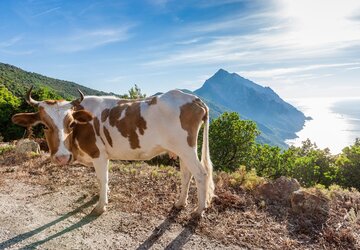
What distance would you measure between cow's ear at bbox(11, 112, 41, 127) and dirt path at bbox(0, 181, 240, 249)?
2347 mm

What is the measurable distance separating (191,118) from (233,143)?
2812cm

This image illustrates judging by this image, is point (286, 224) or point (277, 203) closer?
point (286, 224)

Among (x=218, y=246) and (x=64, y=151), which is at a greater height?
(x=64, y=151)

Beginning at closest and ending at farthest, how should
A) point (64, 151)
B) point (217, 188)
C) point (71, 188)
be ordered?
point (64, 151) → point (217, 188) → point (71, 188)

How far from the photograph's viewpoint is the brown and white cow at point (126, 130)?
22.4 feet

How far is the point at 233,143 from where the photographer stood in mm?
34312

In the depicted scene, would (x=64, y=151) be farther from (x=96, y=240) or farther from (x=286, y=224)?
(x=286, y=224)

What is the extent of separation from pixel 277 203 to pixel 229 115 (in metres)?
28.6

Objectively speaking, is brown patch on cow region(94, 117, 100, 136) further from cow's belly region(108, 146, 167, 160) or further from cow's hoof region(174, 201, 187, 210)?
cow's hoof region(174, 201, 187, 210)

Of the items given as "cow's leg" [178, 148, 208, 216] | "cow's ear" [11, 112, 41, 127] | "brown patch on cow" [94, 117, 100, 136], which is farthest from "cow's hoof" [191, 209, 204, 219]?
"cow's ear" [11, 112, 41, 127]

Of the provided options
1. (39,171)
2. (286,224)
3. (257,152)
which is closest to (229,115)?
(257,152)

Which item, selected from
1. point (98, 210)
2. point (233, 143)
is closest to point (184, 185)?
point (98, 210)

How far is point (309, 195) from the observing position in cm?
741

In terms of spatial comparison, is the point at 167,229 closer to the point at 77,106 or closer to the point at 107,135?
the point at 107,135
